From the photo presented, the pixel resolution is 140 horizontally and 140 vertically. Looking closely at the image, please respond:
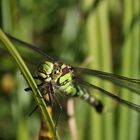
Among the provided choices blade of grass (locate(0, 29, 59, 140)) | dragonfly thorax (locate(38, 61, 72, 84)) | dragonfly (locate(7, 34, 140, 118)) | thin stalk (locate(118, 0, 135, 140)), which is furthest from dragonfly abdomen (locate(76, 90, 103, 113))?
blade of grass (locate(0, 29, 59, 140))

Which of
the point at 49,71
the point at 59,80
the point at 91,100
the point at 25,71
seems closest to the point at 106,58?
the point at 91,100

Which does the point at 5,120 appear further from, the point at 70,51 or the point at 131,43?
the point at 131,43

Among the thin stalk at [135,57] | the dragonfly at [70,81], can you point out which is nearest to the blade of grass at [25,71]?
the dragonfly at [70,81]

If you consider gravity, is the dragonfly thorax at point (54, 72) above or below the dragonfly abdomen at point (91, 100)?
above

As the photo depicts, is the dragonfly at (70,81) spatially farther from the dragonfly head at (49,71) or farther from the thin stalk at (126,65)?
the thin stalk at (126,65)

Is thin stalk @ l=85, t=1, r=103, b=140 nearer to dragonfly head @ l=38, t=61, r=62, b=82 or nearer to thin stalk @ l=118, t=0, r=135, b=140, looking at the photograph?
thin stalk @ l=118, t=0, r=135, b=140

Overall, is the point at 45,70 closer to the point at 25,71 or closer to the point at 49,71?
the point at 49,71
